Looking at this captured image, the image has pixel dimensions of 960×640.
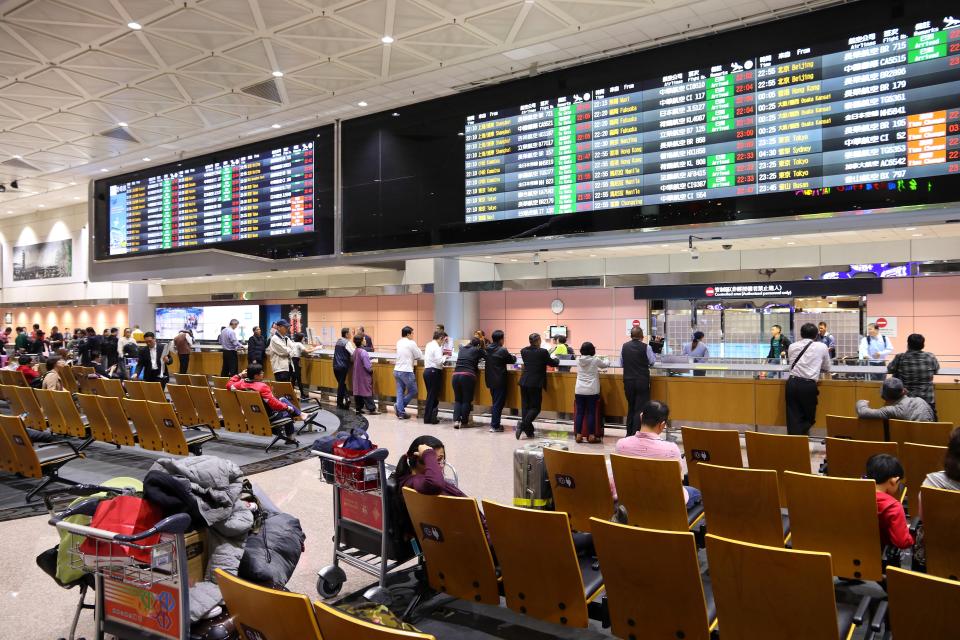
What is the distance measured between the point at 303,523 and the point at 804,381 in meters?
5.59

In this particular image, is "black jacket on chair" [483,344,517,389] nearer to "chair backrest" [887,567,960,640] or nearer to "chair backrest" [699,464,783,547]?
"chair backrest" [699,464,783,547]

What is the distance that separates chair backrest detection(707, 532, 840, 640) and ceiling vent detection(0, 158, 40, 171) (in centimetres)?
1744

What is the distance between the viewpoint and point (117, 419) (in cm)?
689

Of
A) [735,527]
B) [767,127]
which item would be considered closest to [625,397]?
[767,127]

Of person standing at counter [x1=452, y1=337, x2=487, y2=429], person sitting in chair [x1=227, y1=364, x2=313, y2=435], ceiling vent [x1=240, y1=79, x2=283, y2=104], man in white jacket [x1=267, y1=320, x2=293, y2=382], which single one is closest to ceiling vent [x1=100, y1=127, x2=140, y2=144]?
ceiling vent [x1=240, y1=79, x2=283, y2=104]

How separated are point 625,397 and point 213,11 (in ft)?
22.7

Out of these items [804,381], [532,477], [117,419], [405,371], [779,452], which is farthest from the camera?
[405,371]

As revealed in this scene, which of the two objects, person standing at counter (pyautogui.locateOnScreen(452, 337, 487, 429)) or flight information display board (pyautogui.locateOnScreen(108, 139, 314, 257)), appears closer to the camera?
person standing at counter (pyautogui.locateOnScreen(452, 337, 487, 429))

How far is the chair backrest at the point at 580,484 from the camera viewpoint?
13.2 feet

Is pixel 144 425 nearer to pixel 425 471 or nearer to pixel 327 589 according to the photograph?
pixel 327 589

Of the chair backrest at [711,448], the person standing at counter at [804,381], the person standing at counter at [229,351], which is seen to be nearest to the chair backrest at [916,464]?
the chair backrest at [711,448]

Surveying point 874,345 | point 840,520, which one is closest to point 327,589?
point 840,520

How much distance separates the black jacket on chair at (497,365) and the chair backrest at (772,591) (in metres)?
7.13

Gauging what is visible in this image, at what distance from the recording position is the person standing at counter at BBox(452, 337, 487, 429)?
9.73 metres
